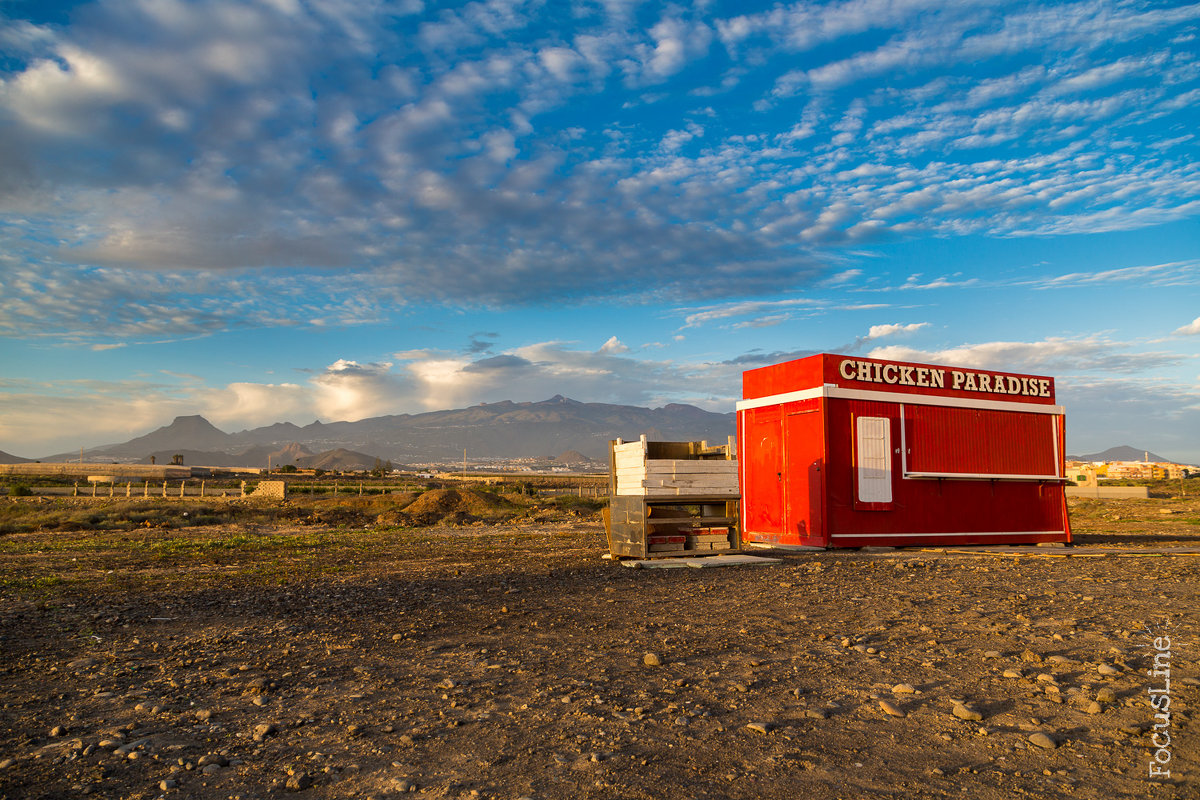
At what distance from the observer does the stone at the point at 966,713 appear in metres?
4.72

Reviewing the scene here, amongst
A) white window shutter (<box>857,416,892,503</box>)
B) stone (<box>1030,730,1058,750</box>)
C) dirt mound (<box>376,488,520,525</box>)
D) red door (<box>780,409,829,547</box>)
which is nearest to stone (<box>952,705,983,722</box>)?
stone (<box>1030,730,1058,750</box>)

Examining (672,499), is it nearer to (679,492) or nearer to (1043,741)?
(679,492)

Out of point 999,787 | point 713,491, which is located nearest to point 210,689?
point 999,787

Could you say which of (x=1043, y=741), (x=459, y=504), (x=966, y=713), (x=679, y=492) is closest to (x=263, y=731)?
(x=966, y=713)

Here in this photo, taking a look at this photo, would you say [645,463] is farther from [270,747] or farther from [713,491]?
[270,747]

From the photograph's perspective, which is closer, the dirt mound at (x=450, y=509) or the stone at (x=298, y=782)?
the stone at (x=298, y=782)

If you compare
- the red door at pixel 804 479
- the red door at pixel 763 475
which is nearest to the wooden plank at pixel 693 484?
the red door at pixel 804 479

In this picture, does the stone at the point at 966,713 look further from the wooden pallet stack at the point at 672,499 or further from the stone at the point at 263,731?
the wooden pallet stack at the point at 672,499

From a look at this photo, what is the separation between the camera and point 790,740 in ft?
14.4

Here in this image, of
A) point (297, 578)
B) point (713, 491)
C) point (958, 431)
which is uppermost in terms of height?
point (958, 431)

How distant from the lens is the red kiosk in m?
16.7

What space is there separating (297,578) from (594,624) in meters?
7.15

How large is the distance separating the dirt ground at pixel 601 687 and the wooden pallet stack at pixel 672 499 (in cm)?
219

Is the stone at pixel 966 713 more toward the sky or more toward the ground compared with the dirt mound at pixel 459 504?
more toward the sky
